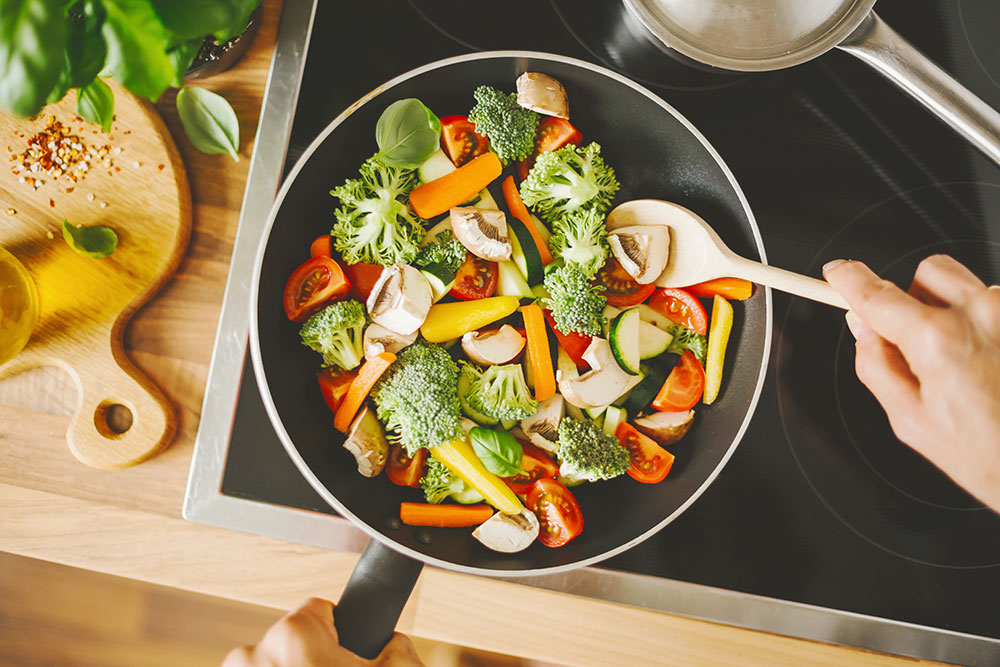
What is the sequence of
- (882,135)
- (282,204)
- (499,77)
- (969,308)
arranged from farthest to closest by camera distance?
(882,135) → (499,77) → (282,204) → (969,308)

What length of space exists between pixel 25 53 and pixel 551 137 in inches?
30.7

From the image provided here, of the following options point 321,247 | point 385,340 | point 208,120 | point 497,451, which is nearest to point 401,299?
point 385,340

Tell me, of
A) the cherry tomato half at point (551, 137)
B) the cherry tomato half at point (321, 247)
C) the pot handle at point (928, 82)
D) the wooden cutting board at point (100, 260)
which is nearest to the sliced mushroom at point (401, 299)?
the cherry tomato half at point (321, 247)

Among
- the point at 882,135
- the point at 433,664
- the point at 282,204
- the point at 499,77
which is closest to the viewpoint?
the point at 282,204

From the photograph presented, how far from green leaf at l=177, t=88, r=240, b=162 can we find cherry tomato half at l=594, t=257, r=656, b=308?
2.38ft

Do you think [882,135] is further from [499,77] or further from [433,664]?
[433,664]

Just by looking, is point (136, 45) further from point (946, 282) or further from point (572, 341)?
point (946, 282)

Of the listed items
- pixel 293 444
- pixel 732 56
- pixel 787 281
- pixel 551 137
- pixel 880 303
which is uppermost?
A: pixel 732 56

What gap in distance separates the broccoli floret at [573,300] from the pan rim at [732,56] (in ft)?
1.45

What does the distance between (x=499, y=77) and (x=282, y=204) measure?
447 mm

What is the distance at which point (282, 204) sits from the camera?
0.99m

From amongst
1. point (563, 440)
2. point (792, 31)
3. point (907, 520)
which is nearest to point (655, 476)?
point (563, 440)

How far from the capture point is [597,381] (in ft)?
3.53

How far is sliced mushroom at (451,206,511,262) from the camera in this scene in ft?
3.43
